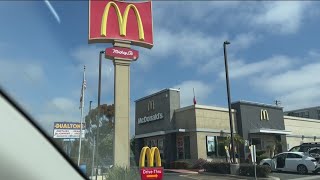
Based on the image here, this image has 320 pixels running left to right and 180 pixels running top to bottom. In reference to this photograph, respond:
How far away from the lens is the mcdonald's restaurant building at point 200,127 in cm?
3331

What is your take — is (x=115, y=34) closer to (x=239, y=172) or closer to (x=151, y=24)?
(x=151, y=24)

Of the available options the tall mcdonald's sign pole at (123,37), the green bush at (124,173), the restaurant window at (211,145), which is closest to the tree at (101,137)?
the green bush at (124,173)

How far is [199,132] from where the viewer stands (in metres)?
32.8

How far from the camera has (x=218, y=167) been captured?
86.9ft

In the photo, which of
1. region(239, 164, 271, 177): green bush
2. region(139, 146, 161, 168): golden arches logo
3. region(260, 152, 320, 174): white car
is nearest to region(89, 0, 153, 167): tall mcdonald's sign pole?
region(139, 146, 161, 168): golden arches logo

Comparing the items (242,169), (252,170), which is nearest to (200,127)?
(242,169)

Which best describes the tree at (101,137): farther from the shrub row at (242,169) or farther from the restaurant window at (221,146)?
the restaurant window at (221,146)

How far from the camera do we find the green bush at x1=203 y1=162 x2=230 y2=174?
84.2 ft

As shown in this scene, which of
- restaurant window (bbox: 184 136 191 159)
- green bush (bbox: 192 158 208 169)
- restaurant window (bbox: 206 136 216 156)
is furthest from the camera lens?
restaurant window (bbox: 184 136 191 159)

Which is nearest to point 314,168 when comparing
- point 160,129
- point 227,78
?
point 227,78

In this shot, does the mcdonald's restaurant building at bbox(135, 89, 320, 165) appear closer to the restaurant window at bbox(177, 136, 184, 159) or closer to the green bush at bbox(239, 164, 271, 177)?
the restaurant window at bbox(177, 136, 184, 159)

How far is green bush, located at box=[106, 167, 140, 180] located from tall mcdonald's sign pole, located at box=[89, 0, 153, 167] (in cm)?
240

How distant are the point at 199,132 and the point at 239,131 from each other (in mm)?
5598

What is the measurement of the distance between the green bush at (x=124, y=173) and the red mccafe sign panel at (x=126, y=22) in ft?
17.6
